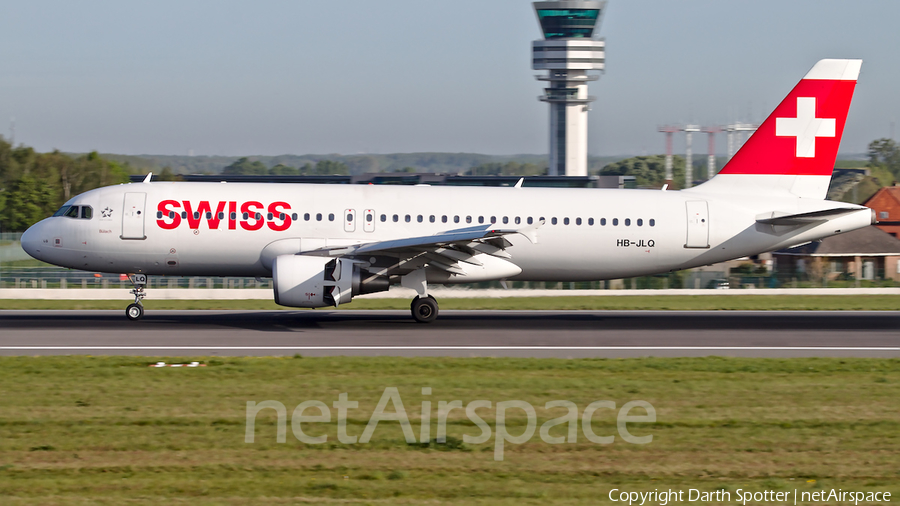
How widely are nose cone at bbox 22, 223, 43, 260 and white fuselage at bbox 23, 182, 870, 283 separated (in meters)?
0.04

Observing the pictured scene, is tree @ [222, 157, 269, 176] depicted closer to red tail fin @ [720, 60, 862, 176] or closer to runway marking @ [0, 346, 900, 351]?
red tail fin @ [720, 60, 862, 176]

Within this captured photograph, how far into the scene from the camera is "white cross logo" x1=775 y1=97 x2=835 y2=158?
25.9m

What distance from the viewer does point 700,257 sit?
25.6 meters

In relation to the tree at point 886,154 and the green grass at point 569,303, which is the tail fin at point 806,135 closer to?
the green grass at point 569,303

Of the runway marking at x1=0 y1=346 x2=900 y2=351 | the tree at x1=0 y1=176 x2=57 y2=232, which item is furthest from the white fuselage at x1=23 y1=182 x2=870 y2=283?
the tree at x1=0 y1=176 x2=57 y2=232

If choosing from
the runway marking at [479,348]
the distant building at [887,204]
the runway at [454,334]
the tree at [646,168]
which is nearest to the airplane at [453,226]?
the runway at [454,334]

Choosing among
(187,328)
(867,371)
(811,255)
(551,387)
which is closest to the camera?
(551,387)

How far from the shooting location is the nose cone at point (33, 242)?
24.0 meters

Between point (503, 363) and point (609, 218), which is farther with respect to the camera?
point (609, 218)

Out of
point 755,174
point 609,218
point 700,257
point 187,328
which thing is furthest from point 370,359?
point 755,174

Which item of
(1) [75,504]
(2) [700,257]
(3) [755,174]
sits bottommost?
(1) [75,504]

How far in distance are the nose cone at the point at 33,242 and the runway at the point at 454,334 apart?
1.93 m

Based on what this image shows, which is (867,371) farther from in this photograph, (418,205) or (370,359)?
(418,205)

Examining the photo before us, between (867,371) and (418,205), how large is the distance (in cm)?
1258
